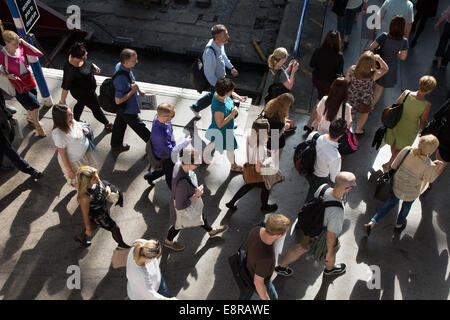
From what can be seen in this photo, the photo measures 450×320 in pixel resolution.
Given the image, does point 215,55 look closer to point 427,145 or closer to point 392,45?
point 392,45

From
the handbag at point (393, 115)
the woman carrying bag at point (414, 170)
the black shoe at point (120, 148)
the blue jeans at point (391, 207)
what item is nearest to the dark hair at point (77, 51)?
the black shoe at point (120, 148)

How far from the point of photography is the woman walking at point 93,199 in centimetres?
416

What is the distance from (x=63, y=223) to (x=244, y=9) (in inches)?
333

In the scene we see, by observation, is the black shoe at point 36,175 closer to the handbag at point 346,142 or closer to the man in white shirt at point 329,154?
the man in white shirt at point 329,154

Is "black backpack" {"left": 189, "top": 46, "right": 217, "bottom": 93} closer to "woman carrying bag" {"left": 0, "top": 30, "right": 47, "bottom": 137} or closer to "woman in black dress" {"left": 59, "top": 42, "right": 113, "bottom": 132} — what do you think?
"woman in black dress" {"left": 59, "top": 42, "right": 113, "bottom": 132}

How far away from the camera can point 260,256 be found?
3.71 meters

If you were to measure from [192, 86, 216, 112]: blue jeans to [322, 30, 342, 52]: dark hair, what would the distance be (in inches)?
72.3

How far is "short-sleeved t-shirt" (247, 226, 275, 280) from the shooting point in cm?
370

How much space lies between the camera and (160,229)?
5.35 metres

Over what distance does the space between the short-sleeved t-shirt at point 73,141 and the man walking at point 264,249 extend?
2.36 meters

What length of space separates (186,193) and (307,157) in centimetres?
150

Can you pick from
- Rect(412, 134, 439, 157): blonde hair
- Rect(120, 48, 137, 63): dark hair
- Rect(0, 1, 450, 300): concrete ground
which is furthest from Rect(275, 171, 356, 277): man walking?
Rect(120, 48, 137, 63): dark hair

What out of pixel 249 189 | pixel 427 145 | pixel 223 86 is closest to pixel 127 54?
pixel 223 86

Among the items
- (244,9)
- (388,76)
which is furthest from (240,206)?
(244,9)
